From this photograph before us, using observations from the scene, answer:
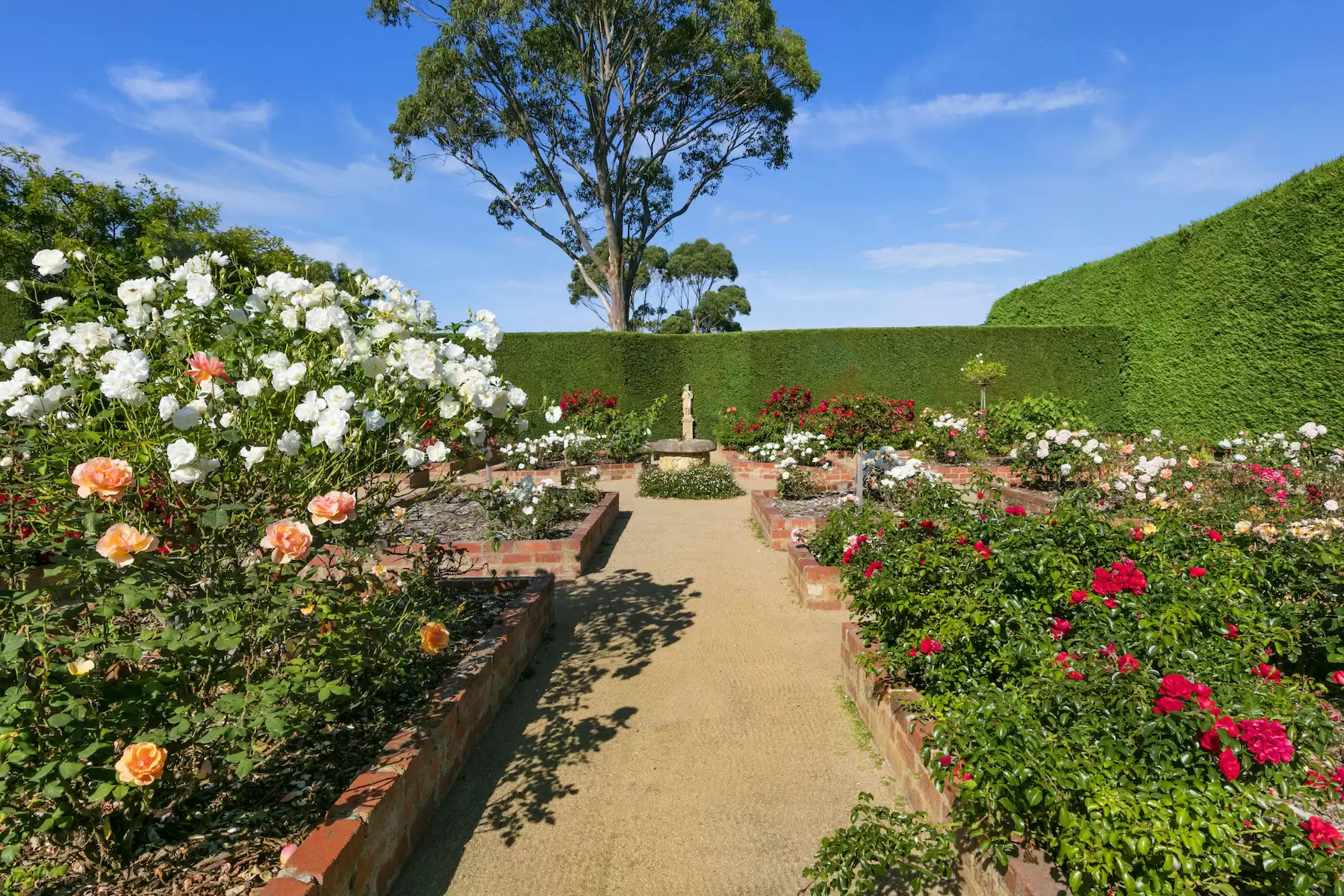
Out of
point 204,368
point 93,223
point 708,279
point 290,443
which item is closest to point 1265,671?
point 290,443

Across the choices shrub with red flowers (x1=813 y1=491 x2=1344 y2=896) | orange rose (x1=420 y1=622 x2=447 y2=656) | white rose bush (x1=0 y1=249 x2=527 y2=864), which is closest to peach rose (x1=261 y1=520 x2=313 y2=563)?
white rose bush (x1=0 y1=249 x2=527 y2=864)

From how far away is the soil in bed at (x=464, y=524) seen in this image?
604cm

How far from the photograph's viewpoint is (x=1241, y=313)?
10117 mm

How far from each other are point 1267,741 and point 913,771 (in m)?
1.18

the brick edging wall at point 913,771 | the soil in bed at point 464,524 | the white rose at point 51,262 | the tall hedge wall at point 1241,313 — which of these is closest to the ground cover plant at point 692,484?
the soil in bed at point 464,524

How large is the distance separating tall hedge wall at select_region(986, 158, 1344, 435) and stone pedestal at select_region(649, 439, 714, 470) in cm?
842

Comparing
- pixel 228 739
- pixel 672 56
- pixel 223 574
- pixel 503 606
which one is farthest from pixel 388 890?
pixel 672 56

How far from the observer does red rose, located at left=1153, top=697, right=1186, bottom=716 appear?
185 centimetres

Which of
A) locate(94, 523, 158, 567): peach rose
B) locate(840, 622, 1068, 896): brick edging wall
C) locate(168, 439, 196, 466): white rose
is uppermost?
locate(168, 439, 196, 466): white rose

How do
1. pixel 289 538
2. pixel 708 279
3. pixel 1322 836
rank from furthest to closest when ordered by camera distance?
pixel 708 279 → pixel 289 538 → pixel 1322 836

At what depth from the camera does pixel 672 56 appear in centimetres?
1659

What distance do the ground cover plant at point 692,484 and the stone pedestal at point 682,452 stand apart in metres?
0.86

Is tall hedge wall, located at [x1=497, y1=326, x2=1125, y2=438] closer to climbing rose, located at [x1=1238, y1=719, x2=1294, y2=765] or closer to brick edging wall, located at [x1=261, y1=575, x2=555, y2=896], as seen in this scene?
brick edging wall, located at [x1=261, y1=575, x2=555, y2=896]

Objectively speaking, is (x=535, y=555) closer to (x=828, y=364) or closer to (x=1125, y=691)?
(x=1125, y=691)
